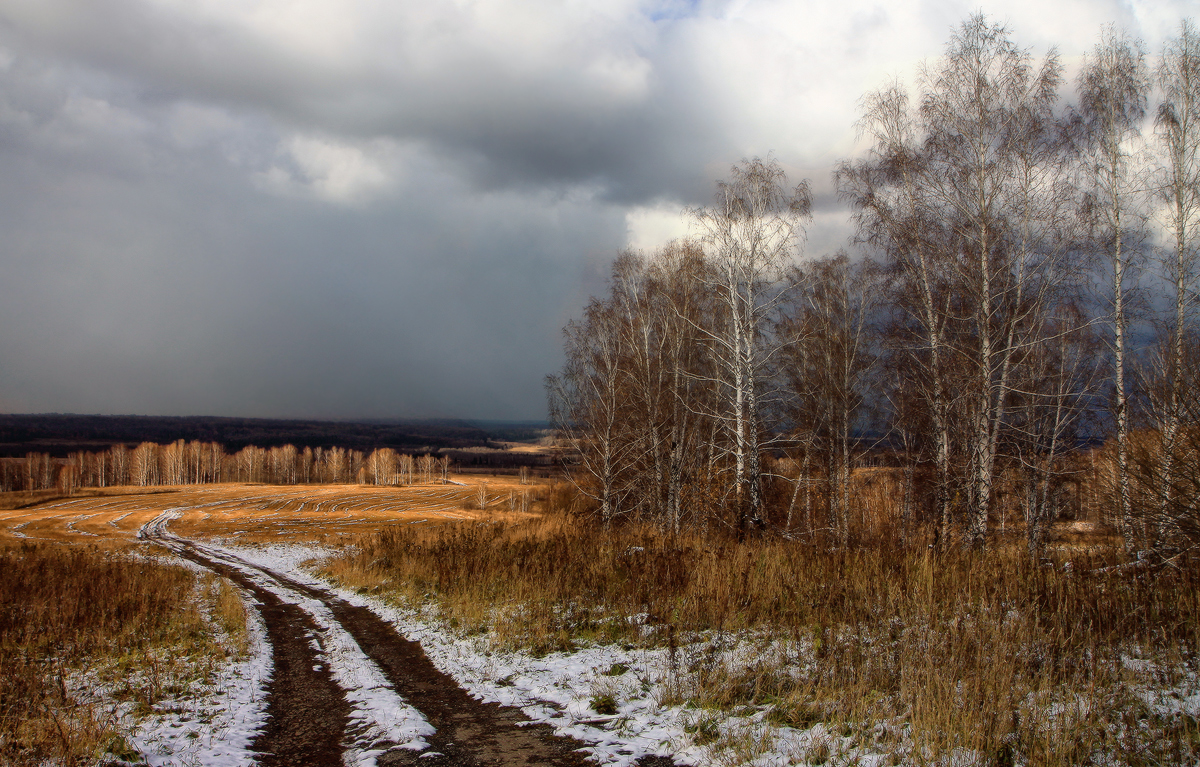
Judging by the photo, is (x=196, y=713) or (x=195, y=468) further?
(x=195, y=468)

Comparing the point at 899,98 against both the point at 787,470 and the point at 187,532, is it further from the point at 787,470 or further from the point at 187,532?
the point at 187,532

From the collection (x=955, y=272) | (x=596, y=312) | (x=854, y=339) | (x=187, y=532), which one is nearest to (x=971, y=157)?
(x=955, y=272)

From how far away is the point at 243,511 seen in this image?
74.3m

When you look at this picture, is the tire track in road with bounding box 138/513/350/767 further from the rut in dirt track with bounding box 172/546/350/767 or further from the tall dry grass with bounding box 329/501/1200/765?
the tall dry grass with bounding box 329/501/1200/765

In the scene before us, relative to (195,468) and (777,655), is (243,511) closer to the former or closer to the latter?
(777,655)

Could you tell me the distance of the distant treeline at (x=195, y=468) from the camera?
13388 centimetres

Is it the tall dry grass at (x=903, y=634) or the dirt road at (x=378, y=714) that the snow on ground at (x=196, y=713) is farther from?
the tall dry grass at (x=903, y=634)

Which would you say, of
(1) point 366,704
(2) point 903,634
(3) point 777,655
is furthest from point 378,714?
(2) point 903,634

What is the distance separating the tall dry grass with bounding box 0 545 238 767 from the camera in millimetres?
4953

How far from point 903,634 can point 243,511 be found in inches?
3300

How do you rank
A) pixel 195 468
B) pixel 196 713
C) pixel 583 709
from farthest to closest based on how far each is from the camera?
1. pixel 195 468
2. pixel 196 713
3. pixel 583 709

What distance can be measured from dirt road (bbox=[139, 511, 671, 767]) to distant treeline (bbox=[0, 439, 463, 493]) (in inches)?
5900

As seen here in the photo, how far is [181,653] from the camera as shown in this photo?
8.34 meters

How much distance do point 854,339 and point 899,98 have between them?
10.0 m
